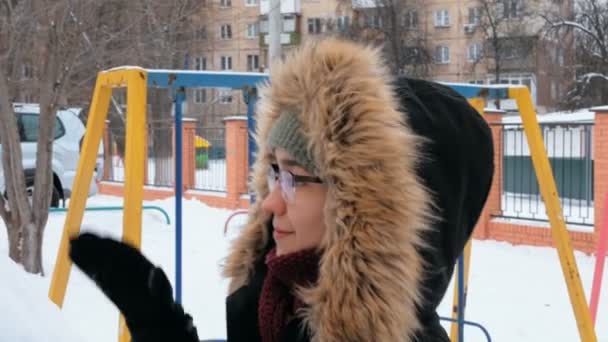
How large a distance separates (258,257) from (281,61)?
0.43m

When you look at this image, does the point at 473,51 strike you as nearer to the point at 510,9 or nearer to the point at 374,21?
the point at 510,9

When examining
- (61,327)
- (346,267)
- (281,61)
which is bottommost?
(61,327)

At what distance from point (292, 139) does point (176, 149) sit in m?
2.05

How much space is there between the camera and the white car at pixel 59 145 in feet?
34.3

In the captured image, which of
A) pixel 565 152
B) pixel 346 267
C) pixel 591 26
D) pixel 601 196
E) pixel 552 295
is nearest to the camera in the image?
pixel 346 267

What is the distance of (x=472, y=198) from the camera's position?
1.49 metres

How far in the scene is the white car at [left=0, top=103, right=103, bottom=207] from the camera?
34.3 ft

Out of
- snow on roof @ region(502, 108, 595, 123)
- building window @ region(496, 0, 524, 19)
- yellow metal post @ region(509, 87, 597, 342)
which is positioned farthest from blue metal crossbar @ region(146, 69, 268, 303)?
building window @ region(496, 0, 524, 19)

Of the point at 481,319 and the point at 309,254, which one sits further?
the point at 481,319

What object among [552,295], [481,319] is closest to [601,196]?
[552,295]

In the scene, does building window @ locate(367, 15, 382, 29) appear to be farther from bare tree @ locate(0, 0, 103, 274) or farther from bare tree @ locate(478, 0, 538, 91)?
bare tree @ locate(0, 0, 103, 274)

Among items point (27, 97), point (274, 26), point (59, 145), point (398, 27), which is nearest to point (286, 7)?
point (27, 97)

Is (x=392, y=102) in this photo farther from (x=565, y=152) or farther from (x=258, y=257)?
(x=565, y=152)

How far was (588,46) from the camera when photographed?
2983 cm
